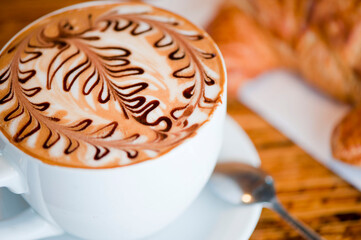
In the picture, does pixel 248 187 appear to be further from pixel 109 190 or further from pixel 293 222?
pixel 109 190

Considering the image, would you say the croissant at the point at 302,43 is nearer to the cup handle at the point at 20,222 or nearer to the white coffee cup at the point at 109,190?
the white coffee cup at the point at 109,190

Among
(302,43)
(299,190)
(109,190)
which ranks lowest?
(299,190)

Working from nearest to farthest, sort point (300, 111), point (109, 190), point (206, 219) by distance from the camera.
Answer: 1. point (109, 190)
2. point (206, 219)
3. point (300, 111)

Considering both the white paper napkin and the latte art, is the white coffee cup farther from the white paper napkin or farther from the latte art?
the white paper napkin

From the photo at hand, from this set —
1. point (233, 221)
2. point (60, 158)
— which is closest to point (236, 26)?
point (233, 221)

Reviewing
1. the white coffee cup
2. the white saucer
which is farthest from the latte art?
the white saucer

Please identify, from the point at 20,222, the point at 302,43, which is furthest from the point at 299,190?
the point at 20,222

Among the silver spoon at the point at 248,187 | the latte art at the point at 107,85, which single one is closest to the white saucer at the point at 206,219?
the silver spoon at the point at 248,187
